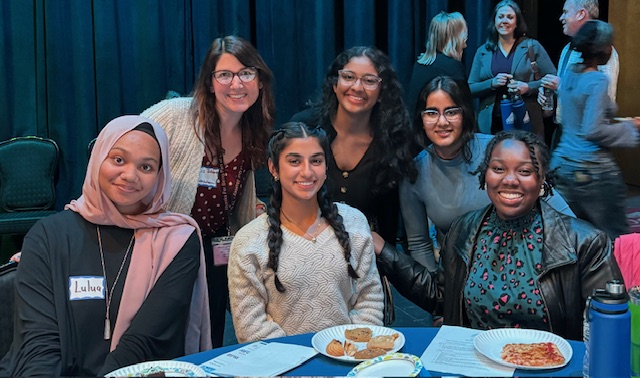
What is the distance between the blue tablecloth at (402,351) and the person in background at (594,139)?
1.68 meters

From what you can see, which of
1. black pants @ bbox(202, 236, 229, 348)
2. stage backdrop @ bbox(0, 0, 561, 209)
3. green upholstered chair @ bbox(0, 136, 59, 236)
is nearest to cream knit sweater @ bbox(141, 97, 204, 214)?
black pants @ bbox(202, 236, 229, 348)

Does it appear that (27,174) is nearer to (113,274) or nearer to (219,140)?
(219,140)

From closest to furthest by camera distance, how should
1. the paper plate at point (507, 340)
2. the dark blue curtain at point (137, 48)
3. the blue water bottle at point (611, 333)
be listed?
1. the blue water bottle at point (611, 333)
2. the paper plate at point (507, 340)
3. the dark blue curtain at point (137, 48)

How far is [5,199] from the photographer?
17.2ft

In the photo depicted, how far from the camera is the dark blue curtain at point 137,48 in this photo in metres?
5.59

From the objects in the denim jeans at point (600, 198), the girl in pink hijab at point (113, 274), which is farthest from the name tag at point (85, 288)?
the denim jeans at point (600, 198)

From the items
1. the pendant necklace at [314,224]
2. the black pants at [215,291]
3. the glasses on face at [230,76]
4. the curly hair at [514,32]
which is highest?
the curly hair at [514,32]

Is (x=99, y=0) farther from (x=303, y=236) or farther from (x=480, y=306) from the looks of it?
(x=480, y=306)

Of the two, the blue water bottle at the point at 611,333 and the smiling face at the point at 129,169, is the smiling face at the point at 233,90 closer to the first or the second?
the smiling face at the point at 129,169

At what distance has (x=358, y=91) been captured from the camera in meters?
2.86

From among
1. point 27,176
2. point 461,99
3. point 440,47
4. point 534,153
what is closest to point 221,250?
point 461,99

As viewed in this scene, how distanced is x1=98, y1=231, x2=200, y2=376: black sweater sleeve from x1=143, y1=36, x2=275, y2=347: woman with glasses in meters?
0.54

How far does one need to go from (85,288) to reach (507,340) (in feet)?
3.99

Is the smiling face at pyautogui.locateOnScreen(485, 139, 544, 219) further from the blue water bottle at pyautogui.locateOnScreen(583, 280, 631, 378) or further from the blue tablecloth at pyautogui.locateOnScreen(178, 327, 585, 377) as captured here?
the blue water bottle at pyautogui.locateOnScreen(583, 280, 631, 378)
